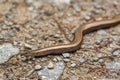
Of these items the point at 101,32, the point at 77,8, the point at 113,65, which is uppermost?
the point at 77,8

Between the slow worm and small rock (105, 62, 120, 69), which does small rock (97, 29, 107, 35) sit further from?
small rock (105, 62, 120, 69)

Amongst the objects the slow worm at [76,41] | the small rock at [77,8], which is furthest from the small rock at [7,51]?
the small rock at [77,8]

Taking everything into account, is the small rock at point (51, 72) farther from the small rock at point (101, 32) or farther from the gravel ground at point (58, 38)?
the small rock at point (101, 32)

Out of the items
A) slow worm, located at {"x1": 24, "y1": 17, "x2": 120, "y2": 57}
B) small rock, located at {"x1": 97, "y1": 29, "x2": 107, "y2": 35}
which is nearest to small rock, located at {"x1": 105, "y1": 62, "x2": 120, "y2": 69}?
slow worm, located at {"x1": 24, "y1": 17, "x2": 120, "y2": 57}

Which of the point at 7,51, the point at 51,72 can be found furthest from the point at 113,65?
the point at 7,51

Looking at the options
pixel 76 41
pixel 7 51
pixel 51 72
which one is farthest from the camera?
pixel 76 41

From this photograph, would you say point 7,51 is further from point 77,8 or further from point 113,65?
point 77,8

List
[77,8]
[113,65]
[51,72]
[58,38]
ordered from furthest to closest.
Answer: [77,8]
[58,38]
[113,65]
[51,72]
